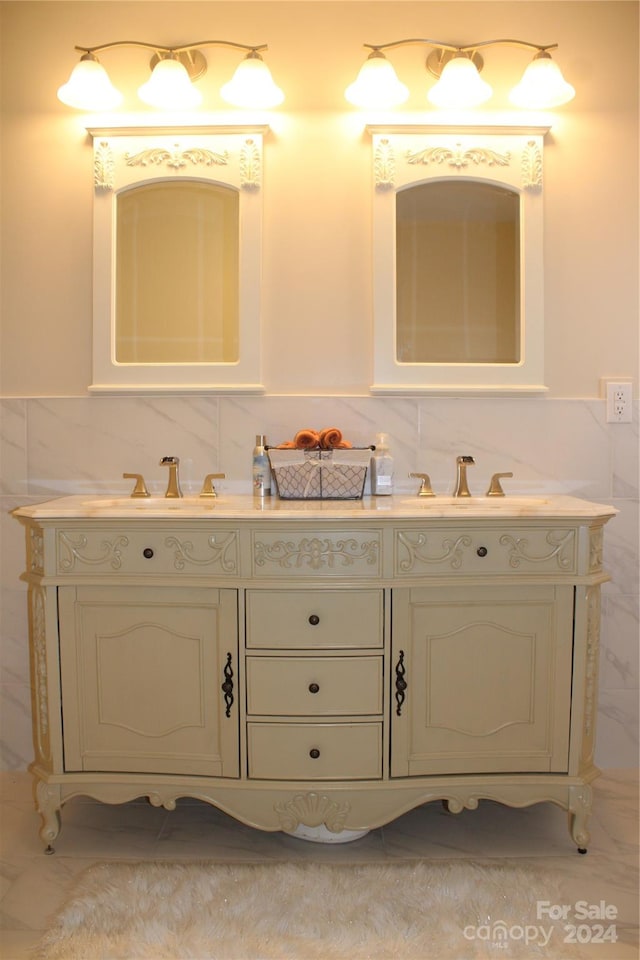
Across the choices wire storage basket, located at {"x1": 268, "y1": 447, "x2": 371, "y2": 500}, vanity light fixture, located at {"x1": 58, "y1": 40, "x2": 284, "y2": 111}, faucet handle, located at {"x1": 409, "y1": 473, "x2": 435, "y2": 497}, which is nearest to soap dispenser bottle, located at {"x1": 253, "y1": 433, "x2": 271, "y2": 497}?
wire storage basket, located at {"x1": 268, "y1": 447, "x2": 371, "y2": 500}

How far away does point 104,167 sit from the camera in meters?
2.07

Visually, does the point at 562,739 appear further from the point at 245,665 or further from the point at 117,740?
the point at 117,740

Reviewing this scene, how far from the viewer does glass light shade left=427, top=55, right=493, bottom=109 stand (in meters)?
1.97

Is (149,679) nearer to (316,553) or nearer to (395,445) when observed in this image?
(316,553)

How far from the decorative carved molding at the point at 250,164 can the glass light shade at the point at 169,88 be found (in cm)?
19

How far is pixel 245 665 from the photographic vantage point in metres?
1.64

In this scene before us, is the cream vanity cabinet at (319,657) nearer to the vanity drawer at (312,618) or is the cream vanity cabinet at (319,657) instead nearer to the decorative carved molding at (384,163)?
the vanity drawer at (312,618)

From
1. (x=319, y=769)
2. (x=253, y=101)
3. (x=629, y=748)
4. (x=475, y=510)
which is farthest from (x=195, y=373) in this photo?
(x=629, y=748)

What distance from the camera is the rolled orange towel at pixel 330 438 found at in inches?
77.9

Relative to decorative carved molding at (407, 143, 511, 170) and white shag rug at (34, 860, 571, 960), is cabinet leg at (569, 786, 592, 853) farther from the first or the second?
decorative carved molding at (407, 143, 511, 170)

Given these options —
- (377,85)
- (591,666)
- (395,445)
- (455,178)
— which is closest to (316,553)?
(395,445)

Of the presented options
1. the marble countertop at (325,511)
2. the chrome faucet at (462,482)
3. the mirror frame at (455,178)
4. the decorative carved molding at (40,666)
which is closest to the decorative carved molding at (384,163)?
the mirror frame at (455,178)

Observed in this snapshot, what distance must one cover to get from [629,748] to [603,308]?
1.34m

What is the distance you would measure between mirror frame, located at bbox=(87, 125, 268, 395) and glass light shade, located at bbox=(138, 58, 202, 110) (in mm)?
72
